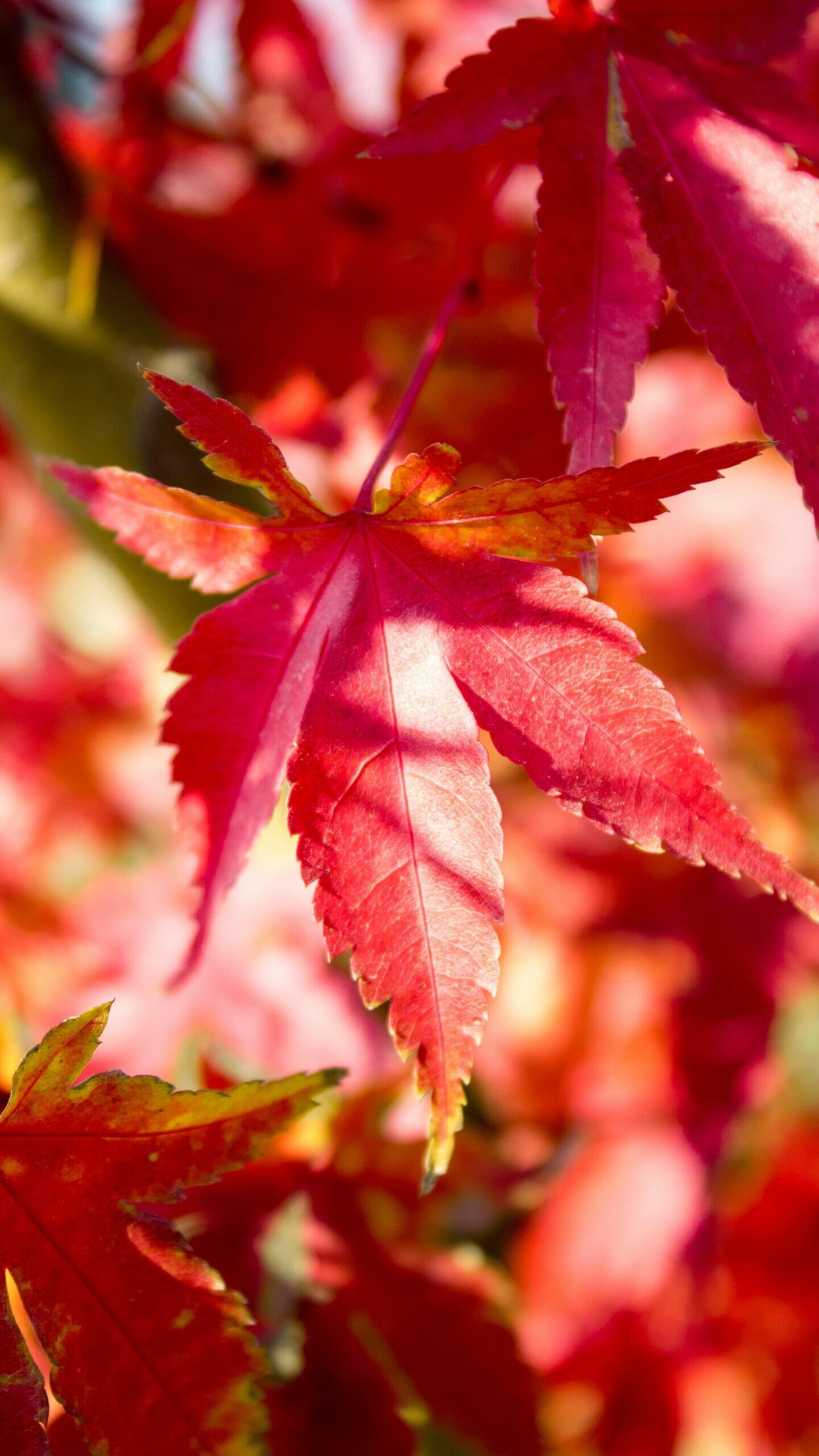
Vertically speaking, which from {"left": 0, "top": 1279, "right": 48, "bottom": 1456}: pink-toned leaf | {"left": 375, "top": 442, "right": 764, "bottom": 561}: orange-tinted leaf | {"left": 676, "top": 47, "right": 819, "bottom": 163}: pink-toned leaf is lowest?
{"left": 0, "top": 1279, "right": 48, "bottom": 1456}: pink-toned leaf

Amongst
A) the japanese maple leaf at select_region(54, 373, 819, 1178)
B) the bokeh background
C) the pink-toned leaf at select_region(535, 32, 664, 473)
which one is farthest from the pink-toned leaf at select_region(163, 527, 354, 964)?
the bokeh background

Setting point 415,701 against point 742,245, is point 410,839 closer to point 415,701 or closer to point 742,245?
point 415,701

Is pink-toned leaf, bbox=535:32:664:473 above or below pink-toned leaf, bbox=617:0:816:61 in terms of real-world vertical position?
below

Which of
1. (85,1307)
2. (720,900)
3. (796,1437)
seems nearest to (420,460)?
(85,1307)

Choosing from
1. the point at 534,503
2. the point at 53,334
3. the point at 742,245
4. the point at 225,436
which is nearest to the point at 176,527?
the point at 225,436

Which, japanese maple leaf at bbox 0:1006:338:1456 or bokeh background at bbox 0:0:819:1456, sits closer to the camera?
japanese maple leaf at bbox 0:1006:338:1456

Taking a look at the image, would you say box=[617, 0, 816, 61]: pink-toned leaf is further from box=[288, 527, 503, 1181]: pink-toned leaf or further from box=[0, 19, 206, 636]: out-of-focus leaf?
box=[0, 19, 206, 636]: out-of-focus leaf

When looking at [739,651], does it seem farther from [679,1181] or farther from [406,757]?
[406,757]

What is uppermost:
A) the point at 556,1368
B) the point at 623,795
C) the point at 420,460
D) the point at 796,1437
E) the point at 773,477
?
the point at 773,477
